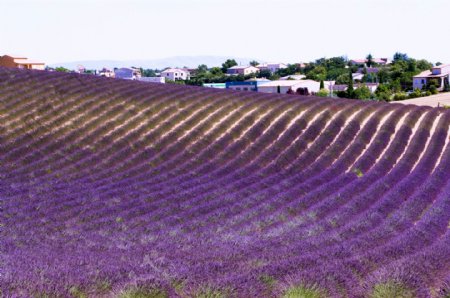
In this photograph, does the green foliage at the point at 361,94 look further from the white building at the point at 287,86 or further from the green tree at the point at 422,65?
the green tree at the point at 422,65

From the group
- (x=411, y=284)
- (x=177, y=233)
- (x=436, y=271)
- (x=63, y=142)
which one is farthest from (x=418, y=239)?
(x=63, y=142)

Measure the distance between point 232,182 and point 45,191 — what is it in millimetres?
4975

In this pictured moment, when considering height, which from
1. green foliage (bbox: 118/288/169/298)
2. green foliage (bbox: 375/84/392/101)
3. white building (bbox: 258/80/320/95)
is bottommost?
green foliage (bbox: 375/84/392/101)

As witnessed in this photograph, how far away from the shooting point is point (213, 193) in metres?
14.4

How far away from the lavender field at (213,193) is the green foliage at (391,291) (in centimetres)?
2

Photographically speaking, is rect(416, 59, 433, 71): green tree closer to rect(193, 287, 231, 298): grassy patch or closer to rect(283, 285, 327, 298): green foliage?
rect(283, 285, 327, 298): green foliage

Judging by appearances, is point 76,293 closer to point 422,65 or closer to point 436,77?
point 436,77

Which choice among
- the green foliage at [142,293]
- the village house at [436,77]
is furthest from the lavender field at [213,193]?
the village house at [436,77]

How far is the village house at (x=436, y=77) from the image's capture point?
272 ft

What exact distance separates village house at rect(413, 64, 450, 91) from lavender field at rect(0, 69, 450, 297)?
59611 mm

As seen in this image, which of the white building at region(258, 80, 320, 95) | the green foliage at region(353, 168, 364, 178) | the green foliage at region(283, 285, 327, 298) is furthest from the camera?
the white building at region(258, 80, 320, 95)

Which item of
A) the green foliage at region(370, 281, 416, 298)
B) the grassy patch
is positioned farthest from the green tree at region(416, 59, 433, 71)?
the grassy patch

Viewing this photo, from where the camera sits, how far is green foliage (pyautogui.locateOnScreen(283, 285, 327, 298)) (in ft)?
20.0

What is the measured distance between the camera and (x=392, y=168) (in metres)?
18.3
